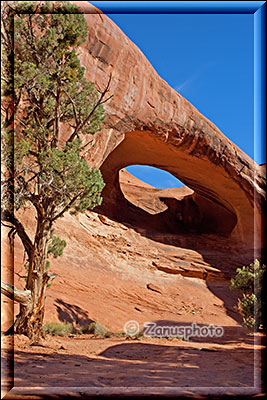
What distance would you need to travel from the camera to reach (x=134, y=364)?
705 cm

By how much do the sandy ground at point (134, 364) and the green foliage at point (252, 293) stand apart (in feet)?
2.40

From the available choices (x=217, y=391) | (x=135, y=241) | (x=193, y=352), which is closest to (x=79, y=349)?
(x=193, y=352)

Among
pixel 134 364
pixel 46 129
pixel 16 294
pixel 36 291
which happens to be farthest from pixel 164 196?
pixel 16 294

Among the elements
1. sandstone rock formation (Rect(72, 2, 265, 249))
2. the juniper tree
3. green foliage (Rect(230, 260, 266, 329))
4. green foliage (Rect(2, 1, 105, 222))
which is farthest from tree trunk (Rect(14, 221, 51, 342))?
sandstone rock formation (Rect(72, 2, 265, 249))

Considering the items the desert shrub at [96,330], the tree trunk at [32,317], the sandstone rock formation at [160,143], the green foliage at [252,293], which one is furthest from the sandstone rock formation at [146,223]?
the green foliage at [252,293]

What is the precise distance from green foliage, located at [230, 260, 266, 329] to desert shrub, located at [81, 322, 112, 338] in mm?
4425

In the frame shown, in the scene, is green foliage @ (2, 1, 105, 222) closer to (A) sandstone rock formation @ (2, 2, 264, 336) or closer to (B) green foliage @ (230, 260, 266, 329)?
(A) sandstone rock formation @ (2, 2, 264, 336)

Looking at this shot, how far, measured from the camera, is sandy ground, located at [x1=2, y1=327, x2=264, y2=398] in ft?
16.7

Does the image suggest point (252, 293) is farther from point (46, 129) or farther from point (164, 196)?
point (164, 196)

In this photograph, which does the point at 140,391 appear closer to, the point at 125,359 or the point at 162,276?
the point at 125,359

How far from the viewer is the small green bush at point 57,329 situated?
9672 millimetres

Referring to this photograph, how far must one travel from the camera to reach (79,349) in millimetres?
8320

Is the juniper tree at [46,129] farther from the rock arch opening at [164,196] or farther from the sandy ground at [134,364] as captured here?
the rock arch opening at [164,196]

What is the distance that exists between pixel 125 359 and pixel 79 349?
143cm
